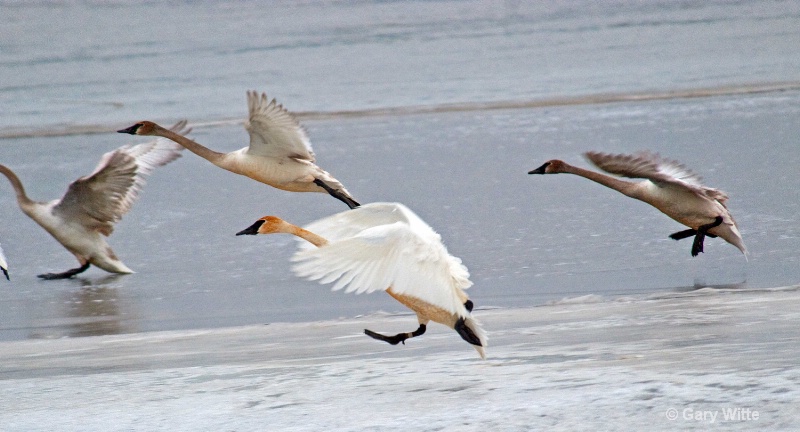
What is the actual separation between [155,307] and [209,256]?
893 mm

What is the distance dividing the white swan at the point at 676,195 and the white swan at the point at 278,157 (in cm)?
144

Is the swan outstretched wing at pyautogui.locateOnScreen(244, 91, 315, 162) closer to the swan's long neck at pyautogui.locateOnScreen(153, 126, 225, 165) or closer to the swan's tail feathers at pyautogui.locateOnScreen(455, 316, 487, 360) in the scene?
the swan's long neck at pyautogui.locateOnScreen(153, 126, 225, 165)

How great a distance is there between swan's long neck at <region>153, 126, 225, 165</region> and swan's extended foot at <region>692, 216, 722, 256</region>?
8.34 feet

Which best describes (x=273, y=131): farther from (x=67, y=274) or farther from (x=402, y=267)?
(x=402, y=267)

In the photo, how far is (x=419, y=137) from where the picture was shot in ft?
32.5

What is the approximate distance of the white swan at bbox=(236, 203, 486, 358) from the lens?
3766 mm

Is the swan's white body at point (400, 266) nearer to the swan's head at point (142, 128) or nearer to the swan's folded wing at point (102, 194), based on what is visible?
the swan's folded wing at point (102, 194)

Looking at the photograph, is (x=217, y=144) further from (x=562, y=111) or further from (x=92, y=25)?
(x=92, y=25)

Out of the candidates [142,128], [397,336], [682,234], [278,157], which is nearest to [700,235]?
[682,234]

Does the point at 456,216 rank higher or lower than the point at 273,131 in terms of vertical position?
lower

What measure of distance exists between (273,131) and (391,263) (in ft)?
8.52

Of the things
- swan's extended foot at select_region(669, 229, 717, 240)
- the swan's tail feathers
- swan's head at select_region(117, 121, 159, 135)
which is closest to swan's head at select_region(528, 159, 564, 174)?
swan's extended foot at select_region(669, 229, 717, 240)

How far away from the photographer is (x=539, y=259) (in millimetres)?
5934

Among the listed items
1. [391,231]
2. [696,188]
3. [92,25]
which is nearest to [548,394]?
[391,231]
